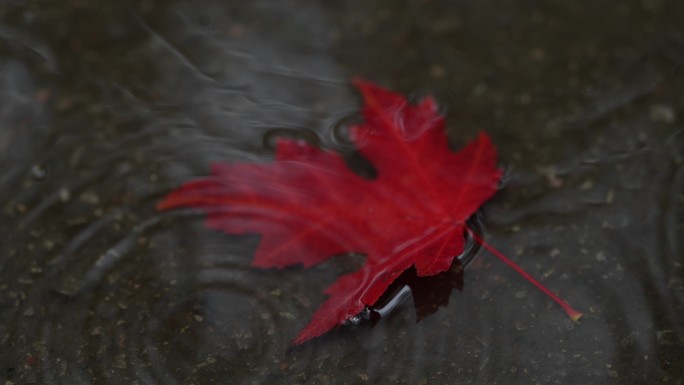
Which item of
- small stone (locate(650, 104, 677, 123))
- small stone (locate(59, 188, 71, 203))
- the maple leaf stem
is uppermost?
small stone (locate(650, 104, 677, 123))

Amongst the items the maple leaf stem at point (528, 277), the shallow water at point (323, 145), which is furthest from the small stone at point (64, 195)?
the maple leaf stem at point (528, 277)

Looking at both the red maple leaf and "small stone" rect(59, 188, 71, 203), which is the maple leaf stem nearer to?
the red maple leaf

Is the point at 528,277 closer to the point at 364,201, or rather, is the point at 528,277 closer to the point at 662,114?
the point at 364,201

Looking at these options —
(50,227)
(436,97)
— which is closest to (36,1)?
(50,227)

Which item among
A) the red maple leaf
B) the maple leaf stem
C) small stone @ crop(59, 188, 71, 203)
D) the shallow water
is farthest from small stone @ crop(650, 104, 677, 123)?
small stone @ crop(59, 188, 71, 203)

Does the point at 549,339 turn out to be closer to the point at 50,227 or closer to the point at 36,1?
the point at 50,227

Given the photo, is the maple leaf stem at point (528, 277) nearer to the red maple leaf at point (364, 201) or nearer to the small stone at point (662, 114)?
the red maple leaf at point (364, 201)

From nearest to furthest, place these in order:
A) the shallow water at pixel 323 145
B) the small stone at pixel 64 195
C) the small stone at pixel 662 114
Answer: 1. the shallow water at pixel 323 145
2. the small stone at pixel 64 195
3. the small stone at pixel 662 114

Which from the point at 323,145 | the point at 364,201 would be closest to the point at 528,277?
the point at 364,201
